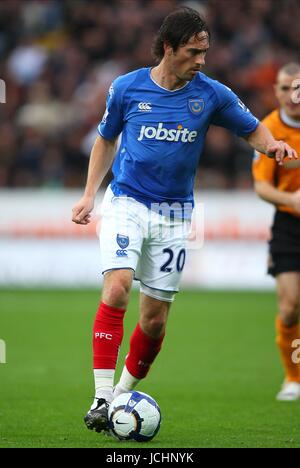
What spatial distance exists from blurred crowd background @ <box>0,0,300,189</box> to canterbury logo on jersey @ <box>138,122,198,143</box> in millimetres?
10300

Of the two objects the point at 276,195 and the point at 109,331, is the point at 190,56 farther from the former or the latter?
the point at 276,195

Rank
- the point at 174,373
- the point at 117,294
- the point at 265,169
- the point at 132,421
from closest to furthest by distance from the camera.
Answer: the point at 132,421 → the point at 117,294 → the point at 265,169 → the point at 174,373

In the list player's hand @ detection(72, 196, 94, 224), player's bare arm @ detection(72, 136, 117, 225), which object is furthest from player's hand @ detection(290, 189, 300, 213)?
player's hand @ detection(72, 196, 94, 224)

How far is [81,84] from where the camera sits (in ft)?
59.3

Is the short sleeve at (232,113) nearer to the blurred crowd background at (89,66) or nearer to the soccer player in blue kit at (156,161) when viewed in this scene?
the soccer player in blue kit at (156,161)

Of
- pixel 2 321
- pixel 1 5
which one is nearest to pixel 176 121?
pixel 2 321

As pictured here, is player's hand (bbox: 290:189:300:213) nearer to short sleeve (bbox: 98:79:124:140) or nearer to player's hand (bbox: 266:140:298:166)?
player's hand (bbox: 266:140:298:166)

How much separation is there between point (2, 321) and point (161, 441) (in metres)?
6.84

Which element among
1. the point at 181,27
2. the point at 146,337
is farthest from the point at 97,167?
the point at 146,337

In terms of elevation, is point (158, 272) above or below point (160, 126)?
below

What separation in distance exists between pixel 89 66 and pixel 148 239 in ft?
40.3

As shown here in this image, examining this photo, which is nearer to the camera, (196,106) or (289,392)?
(196,106)

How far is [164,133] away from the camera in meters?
6.38
